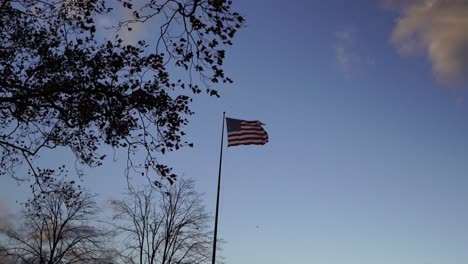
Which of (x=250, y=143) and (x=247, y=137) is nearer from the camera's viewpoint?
(x=250, y=143)

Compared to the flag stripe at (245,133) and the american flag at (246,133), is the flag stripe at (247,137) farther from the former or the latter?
the flag stripe at (245,133)

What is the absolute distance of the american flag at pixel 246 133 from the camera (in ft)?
81.0

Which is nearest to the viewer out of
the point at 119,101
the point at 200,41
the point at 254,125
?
the point at 200,41

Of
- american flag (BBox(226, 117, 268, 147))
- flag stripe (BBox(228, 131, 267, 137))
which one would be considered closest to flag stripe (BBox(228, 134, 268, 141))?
american flag (BBox(226, 117, 268, 147))

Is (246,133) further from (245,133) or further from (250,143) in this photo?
(250,143)

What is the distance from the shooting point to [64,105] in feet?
31.5

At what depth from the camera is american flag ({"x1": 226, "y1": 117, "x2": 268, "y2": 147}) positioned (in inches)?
973

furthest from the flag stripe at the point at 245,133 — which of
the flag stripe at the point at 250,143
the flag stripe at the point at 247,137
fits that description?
the flag stripe at the point at 250,143

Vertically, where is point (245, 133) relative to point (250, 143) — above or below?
above

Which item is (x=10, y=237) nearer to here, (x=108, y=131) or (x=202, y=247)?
(x=202, y=247)

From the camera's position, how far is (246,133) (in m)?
24.8

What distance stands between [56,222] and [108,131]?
2901cm

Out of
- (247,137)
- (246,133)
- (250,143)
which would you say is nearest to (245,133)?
(246,133)

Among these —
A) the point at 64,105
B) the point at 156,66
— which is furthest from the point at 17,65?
the point at 156,66
